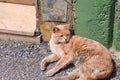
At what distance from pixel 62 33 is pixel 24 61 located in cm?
69

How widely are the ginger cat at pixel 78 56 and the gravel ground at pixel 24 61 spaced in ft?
0.41

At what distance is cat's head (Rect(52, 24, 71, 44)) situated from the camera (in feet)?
18.4

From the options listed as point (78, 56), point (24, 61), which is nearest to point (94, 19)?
point (78, 56)

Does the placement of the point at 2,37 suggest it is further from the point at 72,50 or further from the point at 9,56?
the point at 72,50

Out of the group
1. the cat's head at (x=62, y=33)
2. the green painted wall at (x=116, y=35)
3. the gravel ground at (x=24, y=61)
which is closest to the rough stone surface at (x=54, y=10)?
the cat's head at (x=62, y=33)

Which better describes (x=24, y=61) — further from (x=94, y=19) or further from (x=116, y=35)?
(x=116, y=35)

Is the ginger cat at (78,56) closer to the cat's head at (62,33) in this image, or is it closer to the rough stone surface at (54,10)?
the cat's head at (62,33)

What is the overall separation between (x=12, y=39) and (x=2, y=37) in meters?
0.16

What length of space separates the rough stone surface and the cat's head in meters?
0.17

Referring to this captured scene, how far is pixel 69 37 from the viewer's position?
5648mm

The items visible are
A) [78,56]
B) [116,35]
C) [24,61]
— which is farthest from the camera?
[24,61]

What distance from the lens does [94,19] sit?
18.1 ft

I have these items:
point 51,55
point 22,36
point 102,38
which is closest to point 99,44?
point 102,38

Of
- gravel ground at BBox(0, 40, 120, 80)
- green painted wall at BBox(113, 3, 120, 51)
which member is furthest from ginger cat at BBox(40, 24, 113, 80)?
green painted wall at BBox(113, 3, 120, 51)
